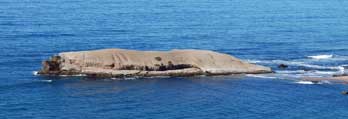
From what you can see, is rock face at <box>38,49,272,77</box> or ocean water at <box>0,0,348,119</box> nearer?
ocean water at <box>0,0,348,119</box>

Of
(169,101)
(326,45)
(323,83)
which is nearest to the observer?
(169,101)

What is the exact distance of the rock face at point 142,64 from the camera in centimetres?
14750

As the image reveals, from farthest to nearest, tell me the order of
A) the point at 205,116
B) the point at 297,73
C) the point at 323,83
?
the point at 297,73 < the point at 323,83 < the point at 205,116

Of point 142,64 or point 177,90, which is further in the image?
point 142,64

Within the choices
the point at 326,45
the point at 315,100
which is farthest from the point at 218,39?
the point at 315,100

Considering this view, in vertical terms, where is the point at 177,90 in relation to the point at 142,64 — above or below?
below

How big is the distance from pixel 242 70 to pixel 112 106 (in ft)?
111

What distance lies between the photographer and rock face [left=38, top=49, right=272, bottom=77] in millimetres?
147500

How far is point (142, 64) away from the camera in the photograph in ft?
490

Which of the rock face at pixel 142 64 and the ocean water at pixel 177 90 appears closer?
the ocean water at pixel 177 90

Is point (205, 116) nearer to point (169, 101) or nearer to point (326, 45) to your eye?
point (169, 101)

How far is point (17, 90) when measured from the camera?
443ft

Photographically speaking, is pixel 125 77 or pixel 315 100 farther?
pixel 125 77

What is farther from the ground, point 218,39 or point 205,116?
point 218,39
